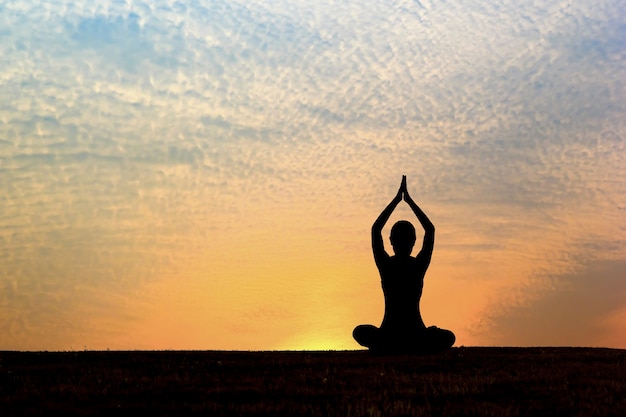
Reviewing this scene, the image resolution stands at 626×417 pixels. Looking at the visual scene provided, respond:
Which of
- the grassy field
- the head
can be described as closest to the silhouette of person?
the head

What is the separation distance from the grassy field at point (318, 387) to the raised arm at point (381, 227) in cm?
319

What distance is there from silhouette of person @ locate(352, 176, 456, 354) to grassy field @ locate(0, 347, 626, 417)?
1475 mm

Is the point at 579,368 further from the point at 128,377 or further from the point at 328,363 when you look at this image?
the point at 128,377

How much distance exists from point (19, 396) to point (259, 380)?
4.59m

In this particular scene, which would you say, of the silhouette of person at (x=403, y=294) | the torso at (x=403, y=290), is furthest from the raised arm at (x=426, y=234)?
the torso at (x=403, y=290)

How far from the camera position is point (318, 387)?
1321cm

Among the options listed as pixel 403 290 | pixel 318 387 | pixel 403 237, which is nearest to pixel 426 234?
pixel 403 237

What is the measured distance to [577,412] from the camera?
435 inches

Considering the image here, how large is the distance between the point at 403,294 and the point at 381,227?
225cm

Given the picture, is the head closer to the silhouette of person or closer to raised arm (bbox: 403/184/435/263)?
the silhouette of person

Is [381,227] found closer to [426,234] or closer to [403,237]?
[403,237]

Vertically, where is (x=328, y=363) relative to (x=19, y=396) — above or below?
above

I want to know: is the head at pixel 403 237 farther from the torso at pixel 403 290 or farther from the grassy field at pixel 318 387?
the grassy field at pixel 318 387

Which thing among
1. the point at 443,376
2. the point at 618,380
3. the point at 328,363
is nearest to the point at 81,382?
the point at 328,363
